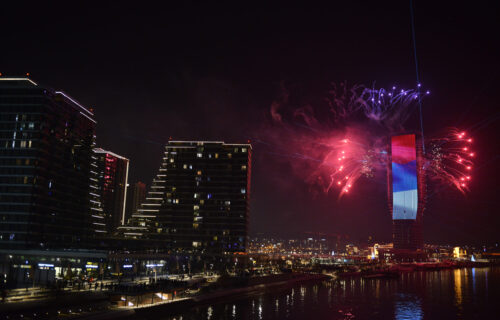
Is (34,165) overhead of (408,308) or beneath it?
overhead

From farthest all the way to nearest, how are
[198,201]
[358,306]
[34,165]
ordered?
[198,201], [34,165], [358,306]

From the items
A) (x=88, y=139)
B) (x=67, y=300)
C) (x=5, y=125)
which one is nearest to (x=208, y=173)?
(x=88, y=139)

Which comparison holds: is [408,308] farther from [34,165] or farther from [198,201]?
[198,201]

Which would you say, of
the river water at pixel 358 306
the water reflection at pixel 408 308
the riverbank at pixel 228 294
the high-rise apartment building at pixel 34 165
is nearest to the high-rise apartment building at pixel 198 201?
the riverbank at pixel 228 294

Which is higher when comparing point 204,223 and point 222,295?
point 204,223

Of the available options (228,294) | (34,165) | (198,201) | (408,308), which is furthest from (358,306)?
(198,201)

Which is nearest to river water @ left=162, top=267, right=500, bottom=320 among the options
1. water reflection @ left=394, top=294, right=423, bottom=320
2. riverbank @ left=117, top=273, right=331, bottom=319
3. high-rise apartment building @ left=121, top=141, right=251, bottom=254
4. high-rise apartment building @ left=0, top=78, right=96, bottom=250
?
water reflection @ left=394, top=294, right=423, bottom=320

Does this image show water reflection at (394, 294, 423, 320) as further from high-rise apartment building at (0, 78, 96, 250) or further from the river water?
high-rise apartment building at (0, 78, 96, 250)

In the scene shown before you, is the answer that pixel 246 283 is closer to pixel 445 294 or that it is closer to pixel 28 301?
pixel 445 294
